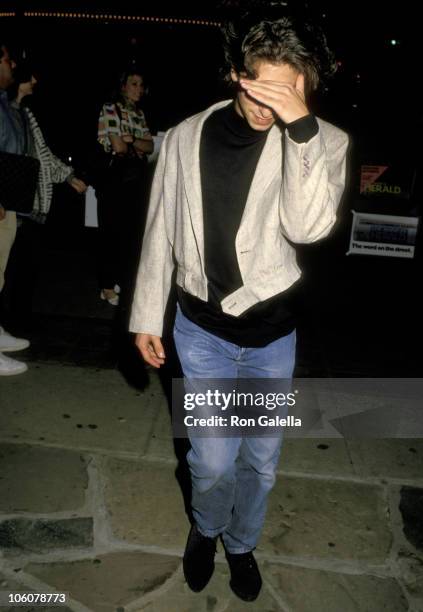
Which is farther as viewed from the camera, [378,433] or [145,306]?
[378,433]

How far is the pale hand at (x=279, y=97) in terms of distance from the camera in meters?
1.66

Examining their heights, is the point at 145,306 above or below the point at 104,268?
above

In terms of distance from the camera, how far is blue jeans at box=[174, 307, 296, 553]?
2.05 m

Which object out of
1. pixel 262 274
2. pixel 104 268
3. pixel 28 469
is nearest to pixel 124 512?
pixel 28 469

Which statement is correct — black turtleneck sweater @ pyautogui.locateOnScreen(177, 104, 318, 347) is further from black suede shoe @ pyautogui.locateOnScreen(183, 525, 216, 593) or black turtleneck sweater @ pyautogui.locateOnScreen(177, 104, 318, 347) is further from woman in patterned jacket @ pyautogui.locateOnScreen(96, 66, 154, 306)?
woman in patterned jacket @ pyautogui.locateOnScreen(96, 66, 154, 306)

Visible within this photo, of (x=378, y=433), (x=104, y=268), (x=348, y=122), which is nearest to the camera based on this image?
(x=378, y=433)

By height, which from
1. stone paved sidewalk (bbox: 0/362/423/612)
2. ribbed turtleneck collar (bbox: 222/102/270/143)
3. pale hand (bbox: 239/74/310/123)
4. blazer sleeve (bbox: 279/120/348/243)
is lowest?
stone paved sidewalk (bbox: 0/362/423/612)

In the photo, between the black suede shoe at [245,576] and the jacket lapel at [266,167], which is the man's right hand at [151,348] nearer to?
the jacket lapel at [266,167]

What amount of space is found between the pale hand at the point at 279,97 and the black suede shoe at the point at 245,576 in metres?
1.70

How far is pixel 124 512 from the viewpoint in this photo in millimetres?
2750

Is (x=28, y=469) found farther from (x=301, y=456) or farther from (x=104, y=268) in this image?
(x=104, y=268)

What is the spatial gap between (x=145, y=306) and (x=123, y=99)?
127 inches

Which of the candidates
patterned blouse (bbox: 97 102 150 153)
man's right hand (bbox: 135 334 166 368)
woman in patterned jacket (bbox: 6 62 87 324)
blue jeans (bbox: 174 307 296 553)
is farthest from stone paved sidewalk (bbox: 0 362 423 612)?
patterned blouse (bbox: 97 102 150 153)

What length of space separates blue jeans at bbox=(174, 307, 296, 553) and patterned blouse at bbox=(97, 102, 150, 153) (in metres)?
3.02
